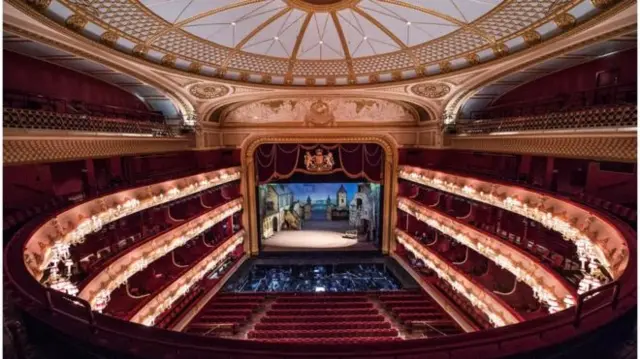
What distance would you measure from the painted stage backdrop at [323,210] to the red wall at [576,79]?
699 centimetres

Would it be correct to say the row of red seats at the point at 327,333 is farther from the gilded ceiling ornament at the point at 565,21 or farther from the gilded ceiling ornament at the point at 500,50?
the gilded ceiling ornament at the point at 565,21

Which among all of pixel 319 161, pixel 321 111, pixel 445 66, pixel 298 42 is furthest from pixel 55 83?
pixel 445 66

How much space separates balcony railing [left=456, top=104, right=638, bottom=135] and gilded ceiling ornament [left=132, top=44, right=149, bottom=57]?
9777mm

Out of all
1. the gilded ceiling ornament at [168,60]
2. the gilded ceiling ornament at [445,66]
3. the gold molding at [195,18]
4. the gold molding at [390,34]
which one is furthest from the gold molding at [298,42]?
the gilded ceiling ornament at [445,66]

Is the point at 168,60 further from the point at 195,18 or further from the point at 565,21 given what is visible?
the point at 565,21

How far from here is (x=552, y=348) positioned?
8.18ft

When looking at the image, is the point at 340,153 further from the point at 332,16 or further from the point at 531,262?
the point at 531,262

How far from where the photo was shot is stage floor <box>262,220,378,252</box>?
15.4 metres

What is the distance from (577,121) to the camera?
6328 mm

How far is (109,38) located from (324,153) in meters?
9.57

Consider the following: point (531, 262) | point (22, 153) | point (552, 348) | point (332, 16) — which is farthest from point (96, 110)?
point (531, 262)

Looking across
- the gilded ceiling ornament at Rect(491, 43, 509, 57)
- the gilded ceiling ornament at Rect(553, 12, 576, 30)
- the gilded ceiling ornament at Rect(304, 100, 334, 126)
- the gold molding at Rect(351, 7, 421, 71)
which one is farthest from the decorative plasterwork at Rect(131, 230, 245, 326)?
the gilded ceiling ornament at Rect(553, 12, 576, 30)

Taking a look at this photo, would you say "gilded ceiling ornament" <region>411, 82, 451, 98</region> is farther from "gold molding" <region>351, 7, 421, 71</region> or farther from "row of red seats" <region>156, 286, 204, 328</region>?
"row of red seats" <region>156, 286, 204, 328</region>

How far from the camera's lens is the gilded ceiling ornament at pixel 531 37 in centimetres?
662
